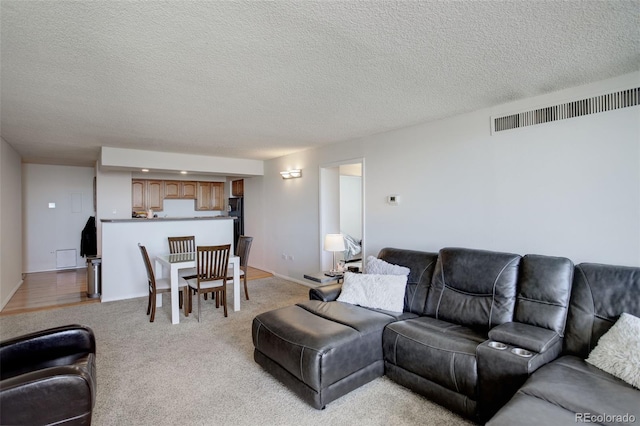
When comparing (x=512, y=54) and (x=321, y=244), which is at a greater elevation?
(x=512, y=54)

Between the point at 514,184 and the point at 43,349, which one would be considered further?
the point at 514,184

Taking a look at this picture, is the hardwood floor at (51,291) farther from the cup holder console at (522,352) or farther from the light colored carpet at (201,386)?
the cup holder console at (522,352)

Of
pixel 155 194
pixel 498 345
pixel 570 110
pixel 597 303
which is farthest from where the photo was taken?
pixel 155 194

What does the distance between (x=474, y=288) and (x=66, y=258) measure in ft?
28.7

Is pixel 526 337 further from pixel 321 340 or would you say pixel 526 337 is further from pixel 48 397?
pixel 48 397

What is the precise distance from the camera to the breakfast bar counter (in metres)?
4.87

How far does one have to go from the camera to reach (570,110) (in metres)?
2.71

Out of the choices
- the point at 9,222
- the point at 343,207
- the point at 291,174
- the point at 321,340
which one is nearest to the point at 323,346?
the point at 321,340

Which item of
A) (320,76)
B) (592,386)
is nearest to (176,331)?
(320,76)

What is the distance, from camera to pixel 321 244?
5.34m

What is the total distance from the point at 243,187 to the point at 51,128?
399 cm

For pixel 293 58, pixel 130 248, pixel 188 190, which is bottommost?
pixel 130 248

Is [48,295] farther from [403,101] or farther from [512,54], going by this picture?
[512,54]

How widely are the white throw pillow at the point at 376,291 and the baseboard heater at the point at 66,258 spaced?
7.45 m
